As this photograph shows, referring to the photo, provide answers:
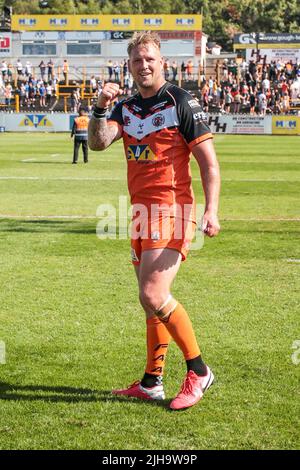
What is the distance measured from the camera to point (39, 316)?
7898mm

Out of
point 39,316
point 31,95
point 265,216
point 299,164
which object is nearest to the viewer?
point 39,316

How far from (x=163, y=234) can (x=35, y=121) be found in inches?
1654

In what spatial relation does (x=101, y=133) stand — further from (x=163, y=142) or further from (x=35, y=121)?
(x=35, y=121)

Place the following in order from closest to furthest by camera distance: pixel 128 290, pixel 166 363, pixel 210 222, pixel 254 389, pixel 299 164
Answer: pixel 210 222
pixel 254 389
pixel 166 363
pixel 128 290
pixel 299 164

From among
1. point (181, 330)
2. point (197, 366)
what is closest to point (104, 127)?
point (181, 330)

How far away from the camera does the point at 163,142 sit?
5586 millimetres

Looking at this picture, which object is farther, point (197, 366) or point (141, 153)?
point (197, 366)

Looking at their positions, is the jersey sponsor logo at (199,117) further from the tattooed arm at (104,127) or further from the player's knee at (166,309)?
the player's knee at (166,309)

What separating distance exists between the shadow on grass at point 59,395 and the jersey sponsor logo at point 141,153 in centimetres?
173

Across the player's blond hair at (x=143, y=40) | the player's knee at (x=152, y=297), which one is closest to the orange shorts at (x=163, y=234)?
the player's knee at (x=152, y=297)

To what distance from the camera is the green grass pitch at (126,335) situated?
5.16m

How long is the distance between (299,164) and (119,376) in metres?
21.1
